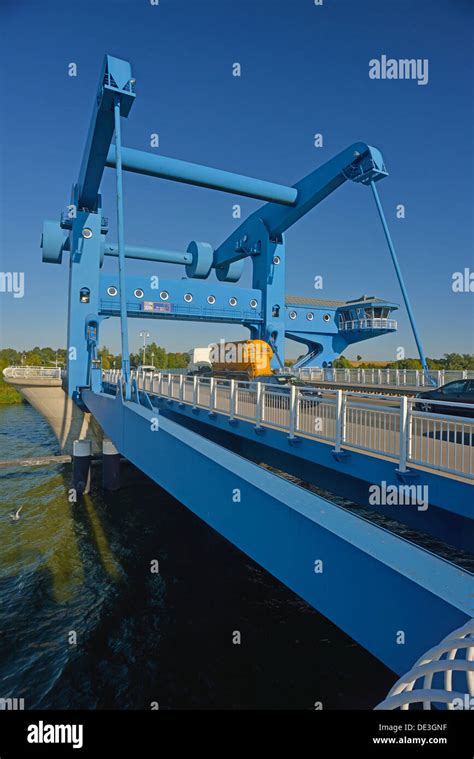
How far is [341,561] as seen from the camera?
11.3 ft

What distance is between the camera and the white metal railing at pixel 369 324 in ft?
118

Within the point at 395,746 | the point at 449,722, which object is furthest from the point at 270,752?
the point at 449,722

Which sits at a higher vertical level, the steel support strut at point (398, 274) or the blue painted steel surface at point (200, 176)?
the blue painted steel surface at point (200, 176)

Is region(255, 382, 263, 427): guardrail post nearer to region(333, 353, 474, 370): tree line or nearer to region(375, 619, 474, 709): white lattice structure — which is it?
region(375, 619, 474, 709): white lattice structure

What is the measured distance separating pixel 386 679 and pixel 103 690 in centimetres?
494

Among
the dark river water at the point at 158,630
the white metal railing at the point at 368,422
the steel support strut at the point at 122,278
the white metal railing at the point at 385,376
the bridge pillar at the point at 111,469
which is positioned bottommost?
the dark river water at the point at 158,630

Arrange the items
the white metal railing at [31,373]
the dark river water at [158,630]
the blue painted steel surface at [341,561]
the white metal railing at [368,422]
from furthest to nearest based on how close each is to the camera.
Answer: the white metal railing at [31,373] < the dark river water at [158,630] < the white metal railing at [368,422] < the blue painted steel surface at [341,561]

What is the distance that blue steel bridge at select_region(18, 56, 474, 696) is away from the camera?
311 centimetres

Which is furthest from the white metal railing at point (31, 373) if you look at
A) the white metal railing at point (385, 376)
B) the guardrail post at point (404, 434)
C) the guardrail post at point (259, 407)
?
the guardrail post at point (404, 434)

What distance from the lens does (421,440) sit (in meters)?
6.00

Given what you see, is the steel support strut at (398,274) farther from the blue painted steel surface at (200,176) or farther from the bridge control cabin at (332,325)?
the bridge control cabin at (332,325)

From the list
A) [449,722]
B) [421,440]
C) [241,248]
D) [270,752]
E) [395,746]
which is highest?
[241,248]

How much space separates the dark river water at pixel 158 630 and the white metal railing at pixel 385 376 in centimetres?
1553

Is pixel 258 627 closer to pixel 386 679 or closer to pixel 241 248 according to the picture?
pixel 386 679
